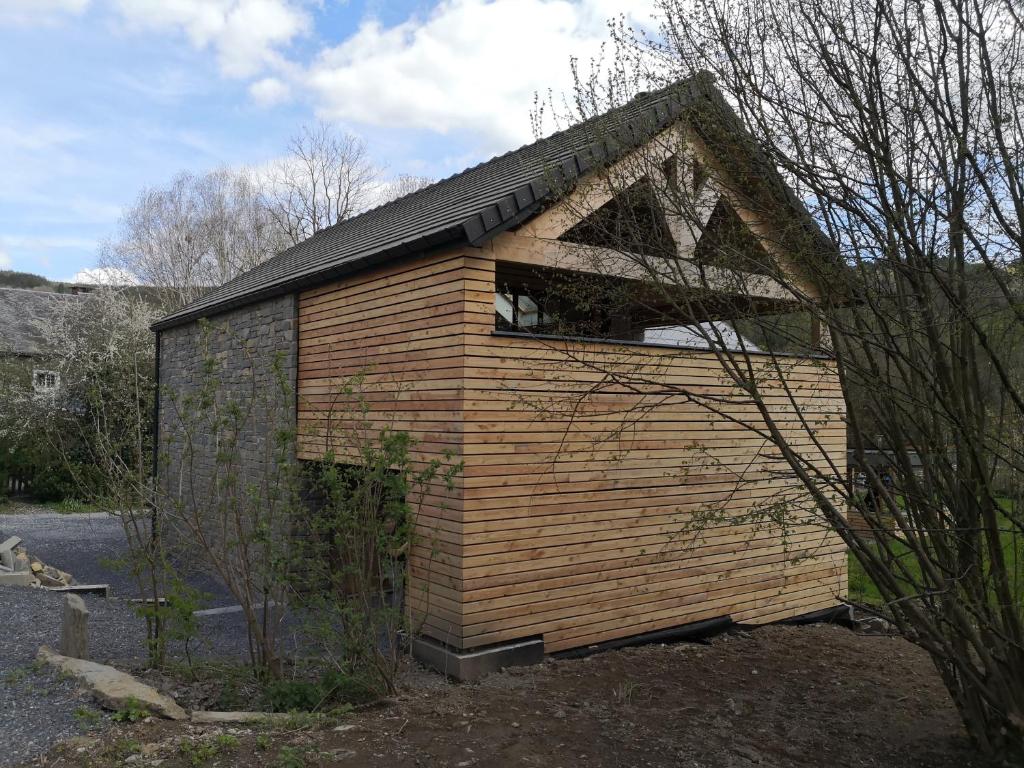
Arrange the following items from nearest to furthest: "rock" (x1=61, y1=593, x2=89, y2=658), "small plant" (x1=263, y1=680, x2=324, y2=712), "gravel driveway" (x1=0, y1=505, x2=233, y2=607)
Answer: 1. "small plant" (x1=263, y1=680, x2=324, y2=712)
2. "rock" (x1=61, y1=593, x2=89, y2=658)
3. "gravel driveway" (x1=0, y1=505, x2=233, y2=607)

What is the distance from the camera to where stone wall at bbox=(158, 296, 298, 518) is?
840cm

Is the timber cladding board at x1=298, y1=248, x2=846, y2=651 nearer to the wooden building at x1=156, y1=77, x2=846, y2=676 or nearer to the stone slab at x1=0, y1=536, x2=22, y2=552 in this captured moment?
the wooden building at x1=156, y1=77, x2=846, y2=676

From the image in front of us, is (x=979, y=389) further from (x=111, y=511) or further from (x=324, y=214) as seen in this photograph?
(x=324, y=214)

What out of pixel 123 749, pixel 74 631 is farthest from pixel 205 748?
pixel 74 631

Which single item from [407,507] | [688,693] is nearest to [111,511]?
[407,507]

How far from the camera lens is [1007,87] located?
4.45 metres

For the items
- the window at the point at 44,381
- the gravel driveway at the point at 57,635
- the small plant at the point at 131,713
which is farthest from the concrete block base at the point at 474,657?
the window at the point at 44,381

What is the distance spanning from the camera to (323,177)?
95.0ft

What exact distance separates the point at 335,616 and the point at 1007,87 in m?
5.54

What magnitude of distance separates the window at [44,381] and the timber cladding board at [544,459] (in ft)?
46.6

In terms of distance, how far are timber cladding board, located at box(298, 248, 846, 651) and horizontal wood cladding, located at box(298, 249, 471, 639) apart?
0.02 metres

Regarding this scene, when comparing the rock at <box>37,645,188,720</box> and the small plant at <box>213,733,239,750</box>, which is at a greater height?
the rock at <box>37,645,188,720</box>

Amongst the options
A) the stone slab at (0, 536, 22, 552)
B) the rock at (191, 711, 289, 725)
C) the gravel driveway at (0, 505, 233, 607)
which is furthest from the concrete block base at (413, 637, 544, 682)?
the stone slab at (0, 536, 22, 552)

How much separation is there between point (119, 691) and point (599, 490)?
4.02 m
